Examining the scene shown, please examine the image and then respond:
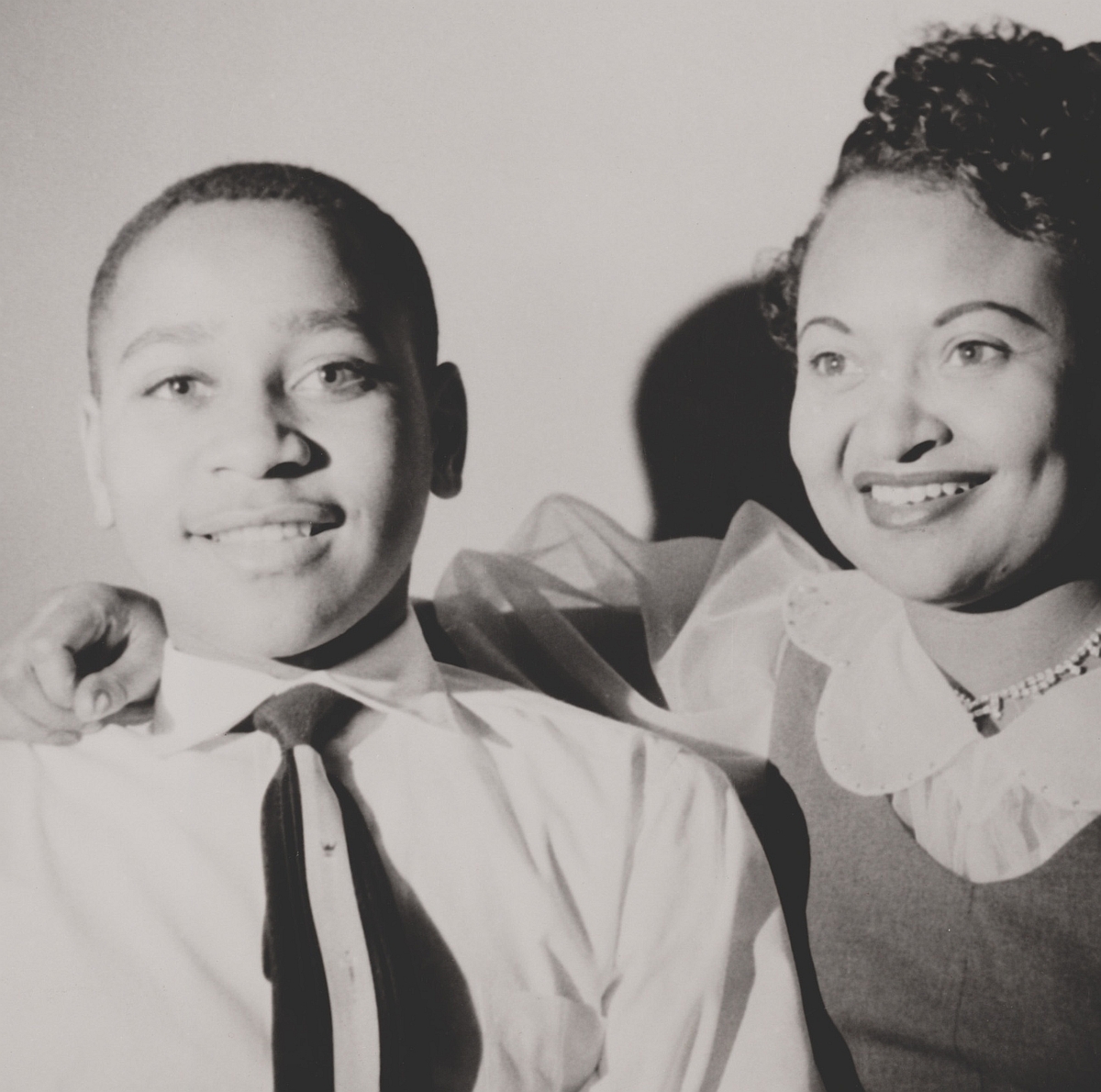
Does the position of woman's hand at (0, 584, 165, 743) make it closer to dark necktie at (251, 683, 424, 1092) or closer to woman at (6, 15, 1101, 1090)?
dark necktie at (251, 683, 424, 1092)

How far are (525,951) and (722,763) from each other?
→ 9.7 inches

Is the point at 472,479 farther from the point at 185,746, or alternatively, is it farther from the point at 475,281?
the point at 185,746

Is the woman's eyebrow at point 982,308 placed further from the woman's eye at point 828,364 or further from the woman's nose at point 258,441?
the woman's nose at point 258,441

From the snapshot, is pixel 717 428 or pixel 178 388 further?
pixel 717 428

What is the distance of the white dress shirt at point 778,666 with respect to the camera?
3.01 feet

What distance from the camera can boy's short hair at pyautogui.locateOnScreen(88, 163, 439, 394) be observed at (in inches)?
35.3

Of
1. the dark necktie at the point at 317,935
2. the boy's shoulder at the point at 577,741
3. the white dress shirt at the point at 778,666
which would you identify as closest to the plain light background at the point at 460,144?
the white dress shirt at the point at 778,666

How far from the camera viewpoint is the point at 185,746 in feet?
2.95

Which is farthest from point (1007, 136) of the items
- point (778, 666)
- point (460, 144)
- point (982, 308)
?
point (460, 144)

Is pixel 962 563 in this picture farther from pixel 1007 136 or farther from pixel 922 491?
pixel 1007 136

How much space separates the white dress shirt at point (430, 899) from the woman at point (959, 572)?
104mm

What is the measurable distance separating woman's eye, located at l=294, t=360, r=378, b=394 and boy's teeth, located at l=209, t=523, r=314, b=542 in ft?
0.31

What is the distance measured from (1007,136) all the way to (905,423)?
22cm

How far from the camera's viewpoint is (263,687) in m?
0.89
